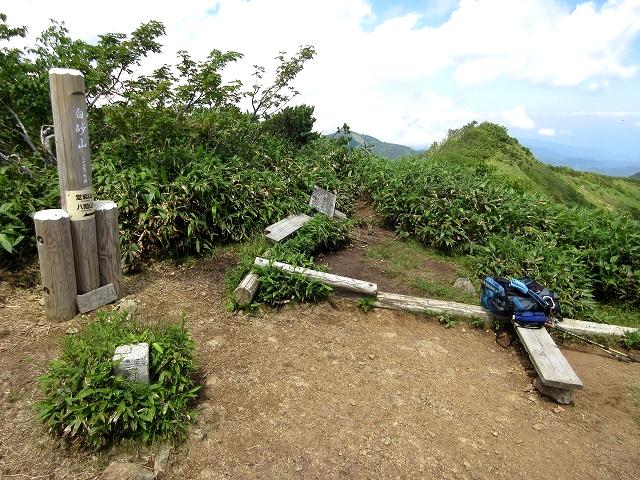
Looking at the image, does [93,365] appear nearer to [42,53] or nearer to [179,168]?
[179,168]

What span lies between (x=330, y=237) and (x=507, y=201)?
3.46 m

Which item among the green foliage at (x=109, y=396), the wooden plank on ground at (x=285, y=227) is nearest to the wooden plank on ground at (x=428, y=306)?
the wooden plank on ground at (x=285, y=227)

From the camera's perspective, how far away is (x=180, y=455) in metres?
2.50

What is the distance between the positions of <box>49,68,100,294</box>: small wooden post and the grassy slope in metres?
10.2

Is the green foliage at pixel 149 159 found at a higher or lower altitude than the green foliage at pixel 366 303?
higher

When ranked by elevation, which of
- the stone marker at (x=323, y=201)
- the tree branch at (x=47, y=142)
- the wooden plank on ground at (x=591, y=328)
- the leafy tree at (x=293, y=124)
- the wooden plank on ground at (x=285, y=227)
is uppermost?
the leafy tree at (x=293, y=124)

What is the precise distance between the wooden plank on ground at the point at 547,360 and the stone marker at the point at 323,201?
378 centimetres

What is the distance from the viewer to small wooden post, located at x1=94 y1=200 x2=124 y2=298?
384cm

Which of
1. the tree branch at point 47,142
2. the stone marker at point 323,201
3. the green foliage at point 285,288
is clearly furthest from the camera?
the stone marker at point 323,201

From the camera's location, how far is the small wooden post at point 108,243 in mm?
3838

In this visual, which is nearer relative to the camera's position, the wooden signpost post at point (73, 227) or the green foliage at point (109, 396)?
the green foliage at point (109, 396)

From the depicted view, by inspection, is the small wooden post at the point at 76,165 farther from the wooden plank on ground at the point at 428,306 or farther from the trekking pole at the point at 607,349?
the trekking pole at the point at 607,349

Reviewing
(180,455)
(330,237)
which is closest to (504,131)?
(330,237)

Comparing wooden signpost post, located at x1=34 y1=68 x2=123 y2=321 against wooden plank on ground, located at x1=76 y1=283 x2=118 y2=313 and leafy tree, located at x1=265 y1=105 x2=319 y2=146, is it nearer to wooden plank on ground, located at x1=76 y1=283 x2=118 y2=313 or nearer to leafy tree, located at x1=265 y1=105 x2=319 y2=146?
wooden plank on ground, located at x1=76 y1=283 x2=118 y2=313
